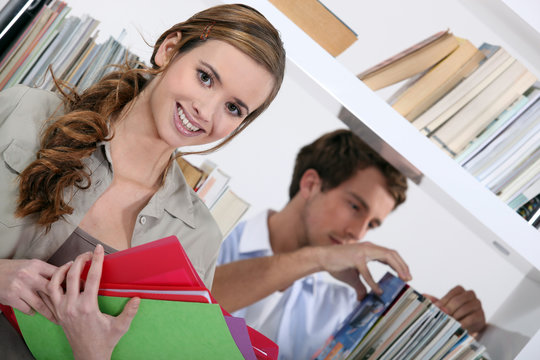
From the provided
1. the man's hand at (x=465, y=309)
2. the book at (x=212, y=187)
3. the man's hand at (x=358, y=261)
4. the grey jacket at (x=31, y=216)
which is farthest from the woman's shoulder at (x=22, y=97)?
the man's hand at (x=465, y=309)

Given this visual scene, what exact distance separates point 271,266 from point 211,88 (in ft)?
3.27

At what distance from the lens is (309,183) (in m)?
2.33

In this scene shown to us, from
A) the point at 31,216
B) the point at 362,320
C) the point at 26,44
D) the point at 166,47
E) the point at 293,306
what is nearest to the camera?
the point at 31,216

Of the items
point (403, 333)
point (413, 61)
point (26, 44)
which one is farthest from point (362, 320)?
point (26, 44)

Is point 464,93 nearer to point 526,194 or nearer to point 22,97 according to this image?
point 526,194

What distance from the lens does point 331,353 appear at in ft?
6.03

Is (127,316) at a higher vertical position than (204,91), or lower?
lower

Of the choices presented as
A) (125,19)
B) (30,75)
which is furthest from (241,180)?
(30,75)

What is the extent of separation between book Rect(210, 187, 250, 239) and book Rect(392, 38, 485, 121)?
67 centimetres

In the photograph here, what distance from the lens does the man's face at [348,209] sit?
2.28m

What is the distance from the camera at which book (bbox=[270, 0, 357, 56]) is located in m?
1.48

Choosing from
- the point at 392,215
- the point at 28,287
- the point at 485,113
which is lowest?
the point at 28,287

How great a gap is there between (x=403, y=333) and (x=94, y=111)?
1.17 metres

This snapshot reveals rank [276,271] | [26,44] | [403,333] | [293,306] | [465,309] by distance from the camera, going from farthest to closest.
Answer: [293,306] < [276,271] < [465,309] < [403,333] < [26,44]
